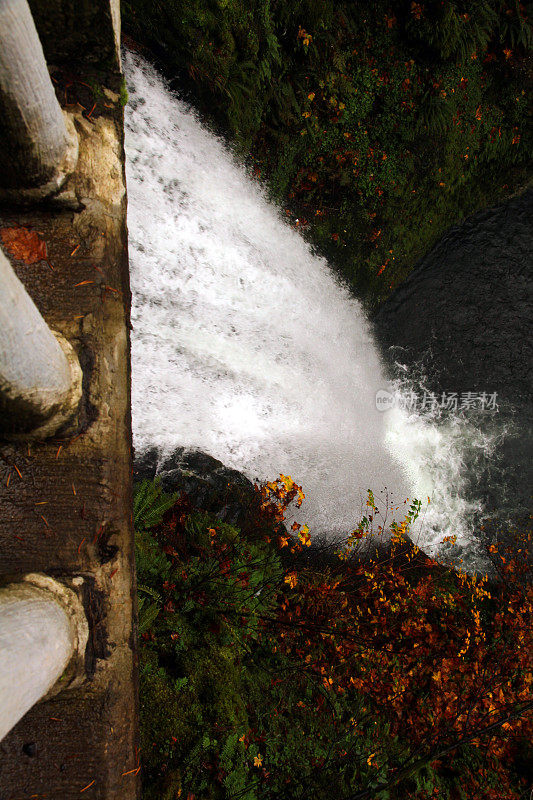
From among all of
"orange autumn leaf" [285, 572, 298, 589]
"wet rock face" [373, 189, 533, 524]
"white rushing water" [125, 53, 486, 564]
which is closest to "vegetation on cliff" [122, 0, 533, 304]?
"white rushing water" [125, 53, 486, 564]

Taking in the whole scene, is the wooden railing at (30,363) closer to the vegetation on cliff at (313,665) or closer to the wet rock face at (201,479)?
the vegetation on cliff at (313,665)

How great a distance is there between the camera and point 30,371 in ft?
6.61

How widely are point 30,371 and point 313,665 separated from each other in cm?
587

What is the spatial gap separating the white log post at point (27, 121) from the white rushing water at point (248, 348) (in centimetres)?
308

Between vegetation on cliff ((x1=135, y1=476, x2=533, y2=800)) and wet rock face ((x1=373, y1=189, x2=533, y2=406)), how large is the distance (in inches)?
141

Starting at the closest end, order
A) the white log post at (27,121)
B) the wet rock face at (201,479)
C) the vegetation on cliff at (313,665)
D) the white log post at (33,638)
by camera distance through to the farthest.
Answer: the white log post at (33,638), the white log post at (27,121), the vegetation on cliff at (313,665), the wet rock face at (201,479)

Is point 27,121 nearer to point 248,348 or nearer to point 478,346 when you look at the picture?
point 248,348

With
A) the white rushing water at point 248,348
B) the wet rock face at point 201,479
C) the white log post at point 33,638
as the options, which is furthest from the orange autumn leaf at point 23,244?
the wet rock face at point 201,479

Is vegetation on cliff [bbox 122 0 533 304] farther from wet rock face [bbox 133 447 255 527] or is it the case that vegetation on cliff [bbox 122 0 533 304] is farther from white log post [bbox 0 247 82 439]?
white log post [bbox 0 247 82 439]

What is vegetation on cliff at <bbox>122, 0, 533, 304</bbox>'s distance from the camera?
571 centimetres

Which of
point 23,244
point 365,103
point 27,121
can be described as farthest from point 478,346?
point 27,121

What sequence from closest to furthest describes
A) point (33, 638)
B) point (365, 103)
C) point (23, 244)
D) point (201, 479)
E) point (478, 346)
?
point (33, 638), point (23, 244), point (201, 479), point (365, 103), point (478, 346)

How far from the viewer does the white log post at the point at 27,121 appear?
6.29ft

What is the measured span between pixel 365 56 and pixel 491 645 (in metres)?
10.6
